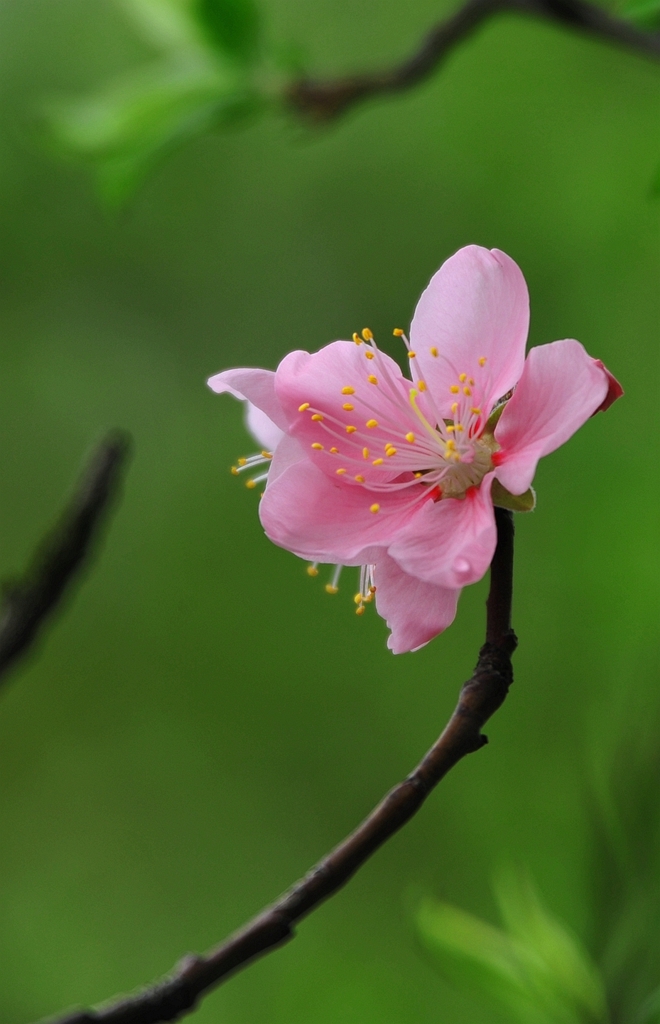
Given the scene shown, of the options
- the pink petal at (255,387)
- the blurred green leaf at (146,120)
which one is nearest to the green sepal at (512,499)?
the pink petal at (255,387)

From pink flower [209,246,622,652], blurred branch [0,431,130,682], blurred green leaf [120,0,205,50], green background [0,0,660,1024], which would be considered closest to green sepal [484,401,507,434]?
pink flower [209,246,622,652]

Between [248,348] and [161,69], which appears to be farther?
[248,348]

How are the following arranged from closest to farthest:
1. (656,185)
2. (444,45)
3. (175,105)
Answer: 1. (656,185)
2. (444,45)
3. (175,105)

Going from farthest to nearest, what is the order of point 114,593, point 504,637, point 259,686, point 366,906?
point 114,593 < point 259,686 < point 366,906 < point 504,637

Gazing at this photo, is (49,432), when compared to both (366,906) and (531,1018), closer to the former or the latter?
(366,906)

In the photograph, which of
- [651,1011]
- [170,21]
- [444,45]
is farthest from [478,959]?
[170,21]

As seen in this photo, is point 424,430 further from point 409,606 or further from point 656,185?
point 656,185

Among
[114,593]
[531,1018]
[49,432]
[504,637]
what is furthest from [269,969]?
[504,637]
